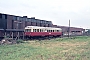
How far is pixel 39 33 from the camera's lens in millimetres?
35531

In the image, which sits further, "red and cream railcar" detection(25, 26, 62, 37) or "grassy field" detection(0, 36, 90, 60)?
"red and cream railcar" detection(25, 26, 62, 37)

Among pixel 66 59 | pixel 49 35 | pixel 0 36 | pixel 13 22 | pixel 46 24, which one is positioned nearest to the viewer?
pixel 66 59

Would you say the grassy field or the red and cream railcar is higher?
the red and cream railcar

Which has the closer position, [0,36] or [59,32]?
[0,36]

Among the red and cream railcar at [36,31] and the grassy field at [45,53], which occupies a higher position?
the red and cream railcar at [36,31]

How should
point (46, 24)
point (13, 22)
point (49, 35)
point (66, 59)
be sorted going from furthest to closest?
point (46, 24), point (49, 35), point (13, 22), point (66, 59)

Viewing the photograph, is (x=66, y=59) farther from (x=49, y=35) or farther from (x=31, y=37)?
(x=49, y=35)

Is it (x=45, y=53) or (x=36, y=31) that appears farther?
(x=36, y=31)

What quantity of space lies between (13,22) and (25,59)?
23445 mm

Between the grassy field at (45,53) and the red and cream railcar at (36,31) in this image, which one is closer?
the grassy field at (45,53)

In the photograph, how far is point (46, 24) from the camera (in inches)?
2083

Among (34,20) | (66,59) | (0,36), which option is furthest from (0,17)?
(66,59)

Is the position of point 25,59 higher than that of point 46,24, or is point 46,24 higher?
point 46,24

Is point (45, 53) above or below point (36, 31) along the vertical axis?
below
